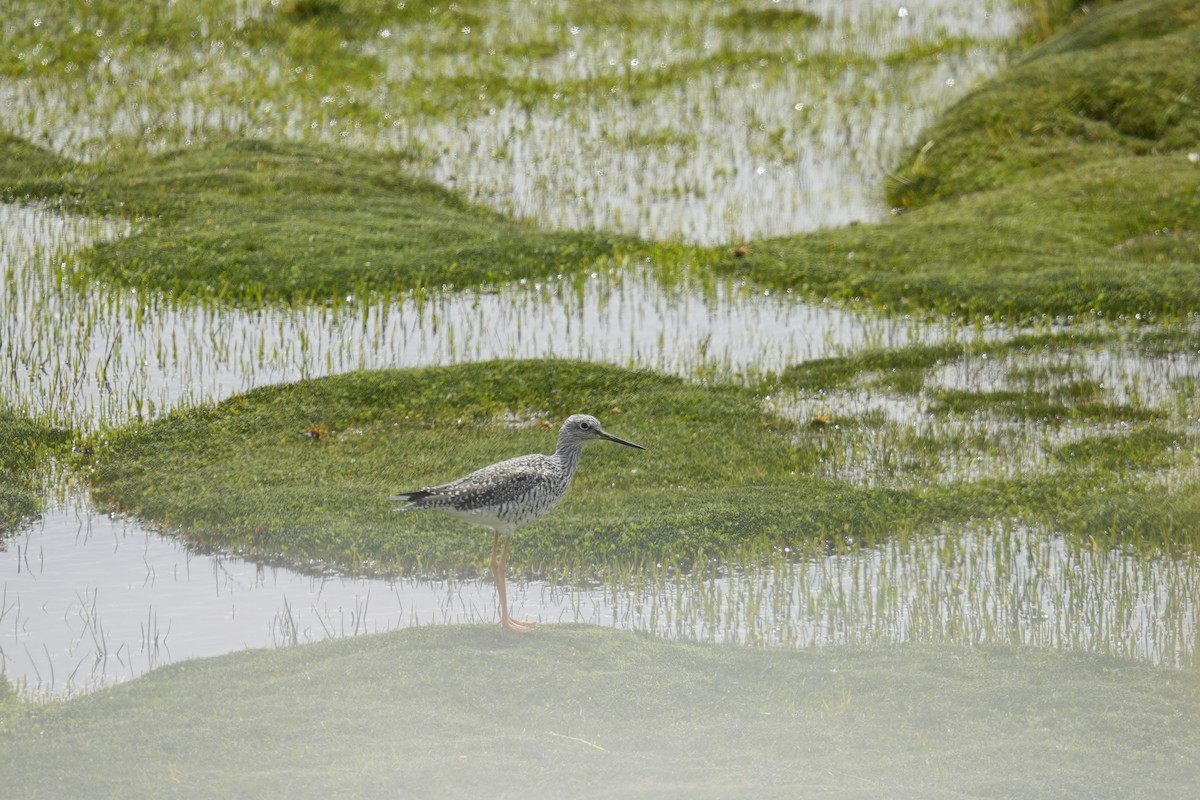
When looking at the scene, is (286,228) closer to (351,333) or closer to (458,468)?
(351,333)

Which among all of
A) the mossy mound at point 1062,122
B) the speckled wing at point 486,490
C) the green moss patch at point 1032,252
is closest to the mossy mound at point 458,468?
the speckled wing at point 486,490

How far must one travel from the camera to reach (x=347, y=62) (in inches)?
914

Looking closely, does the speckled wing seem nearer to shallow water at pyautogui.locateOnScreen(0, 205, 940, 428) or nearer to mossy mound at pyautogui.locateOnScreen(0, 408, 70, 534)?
mossy mound at pyautogui.locateOnScreen(0, 408, 70, 534)

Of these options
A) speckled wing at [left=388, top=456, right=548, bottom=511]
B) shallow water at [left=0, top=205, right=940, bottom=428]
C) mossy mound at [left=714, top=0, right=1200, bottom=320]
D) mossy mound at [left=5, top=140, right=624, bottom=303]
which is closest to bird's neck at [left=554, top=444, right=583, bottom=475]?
speckled wing at [left=388, top=456, right=548, bottom=511]

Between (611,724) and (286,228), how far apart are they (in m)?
9.91

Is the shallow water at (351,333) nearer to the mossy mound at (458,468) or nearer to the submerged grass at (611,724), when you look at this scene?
the mossy mound at (458,468)

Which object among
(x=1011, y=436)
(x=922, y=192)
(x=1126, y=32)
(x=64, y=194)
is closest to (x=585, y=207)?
(x=922, y=192)

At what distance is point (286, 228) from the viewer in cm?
1562

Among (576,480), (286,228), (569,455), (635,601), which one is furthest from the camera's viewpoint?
(286,228)

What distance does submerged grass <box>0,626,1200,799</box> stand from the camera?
6328 mm

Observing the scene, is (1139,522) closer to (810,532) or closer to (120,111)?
(810,532)

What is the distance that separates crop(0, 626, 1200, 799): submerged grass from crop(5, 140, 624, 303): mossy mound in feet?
24.5

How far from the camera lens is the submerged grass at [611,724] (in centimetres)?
633

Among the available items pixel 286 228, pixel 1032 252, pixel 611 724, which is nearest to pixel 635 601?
pixel 611 724
